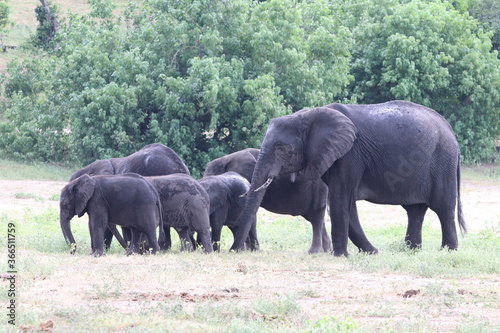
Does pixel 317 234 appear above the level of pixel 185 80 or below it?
below

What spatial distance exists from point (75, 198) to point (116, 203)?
0.59 meters

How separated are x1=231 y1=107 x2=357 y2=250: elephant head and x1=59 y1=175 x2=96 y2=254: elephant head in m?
2.04

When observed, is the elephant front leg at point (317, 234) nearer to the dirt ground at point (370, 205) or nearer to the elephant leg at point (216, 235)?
the elephant leg at point (216, 235)

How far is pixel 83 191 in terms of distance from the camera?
1141 centimetres

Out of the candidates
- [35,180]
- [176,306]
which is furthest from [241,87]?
[176,306]

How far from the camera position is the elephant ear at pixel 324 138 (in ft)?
36.6

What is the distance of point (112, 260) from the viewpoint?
10500 mm

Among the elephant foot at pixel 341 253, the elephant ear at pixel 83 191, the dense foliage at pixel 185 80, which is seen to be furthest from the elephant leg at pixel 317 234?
the dense foliage at pixel 185 80

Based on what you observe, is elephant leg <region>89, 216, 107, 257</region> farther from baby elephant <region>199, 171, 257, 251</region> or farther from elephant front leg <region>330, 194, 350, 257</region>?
elephant front leg <region>330, 194, 350, 257</region>

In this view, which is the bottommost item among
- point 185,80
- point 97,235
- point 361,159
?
point 97,235

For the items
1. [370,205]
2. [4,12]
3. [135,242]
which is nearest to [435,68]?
[370,205]

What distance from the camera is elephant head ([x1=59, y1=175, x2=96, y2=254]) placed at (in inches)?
449

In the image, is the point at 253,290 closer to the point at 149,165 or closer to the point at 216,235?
the point at 216,235

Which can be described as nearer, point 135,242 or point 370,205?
point 135,242
